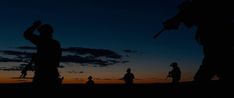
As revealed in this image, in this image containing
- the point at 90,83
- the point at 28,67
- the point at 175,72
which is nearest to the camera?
the point at 28,67

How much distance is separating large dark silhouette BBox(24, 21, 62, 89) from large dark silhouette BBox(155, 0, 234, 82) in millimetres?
2177

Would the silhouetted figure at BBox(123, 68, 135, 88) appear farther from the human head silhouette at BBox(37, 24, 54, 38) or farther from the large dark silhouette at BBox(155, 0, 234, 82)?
the human head silhouette at BBox(37, 24, 54, 38)

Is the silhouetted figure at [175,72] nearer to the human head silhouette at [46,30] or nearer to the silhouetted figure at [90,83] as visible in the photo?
the silhouetted figure at [90,83]

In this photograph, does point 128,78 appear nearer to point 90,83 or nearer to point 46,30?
point 90,83

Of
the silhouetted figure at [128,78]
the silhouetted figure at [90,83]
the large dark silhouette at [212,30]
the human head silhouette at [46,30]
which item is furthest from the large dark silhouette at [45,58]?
the silhouetted figure at [90,83]

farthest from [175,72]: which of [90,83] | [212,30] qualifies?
[212,30]

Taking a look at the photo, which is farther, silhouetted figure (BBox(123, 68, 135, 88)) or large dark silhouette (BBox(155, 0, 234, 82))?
silhouetted figure (BBox(123, 68, 135, 88))

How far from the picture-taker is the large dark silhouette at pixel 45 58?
765 centimetres

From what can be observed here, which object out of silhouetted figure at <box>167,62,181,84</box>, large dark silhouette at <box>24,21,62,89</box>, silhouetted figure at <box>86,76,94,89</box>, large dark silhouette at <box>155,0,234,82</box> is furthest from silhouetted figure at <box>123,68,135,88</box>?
large dark silhouette at <box>24,21,62,89</box>

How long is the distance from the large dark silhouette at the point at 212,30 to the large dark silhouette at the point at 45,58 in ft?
7.14

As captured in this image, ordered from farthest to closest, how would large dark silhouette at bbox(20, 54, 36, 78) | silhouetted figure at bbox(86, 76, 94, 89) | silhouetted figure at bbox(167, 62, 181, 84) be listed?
silhouetted figure at bbox(86, 76, 94, 89) → silhouetted figure at bbox(167, 62, 181, 84) → large dark silhouette at bbox(20, 54, 36, 78)

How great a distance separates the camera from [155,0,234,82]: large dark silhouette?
7.79m

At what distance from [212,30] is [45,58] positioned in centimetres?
280

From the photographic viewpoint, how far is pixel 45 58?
772 centimetres
